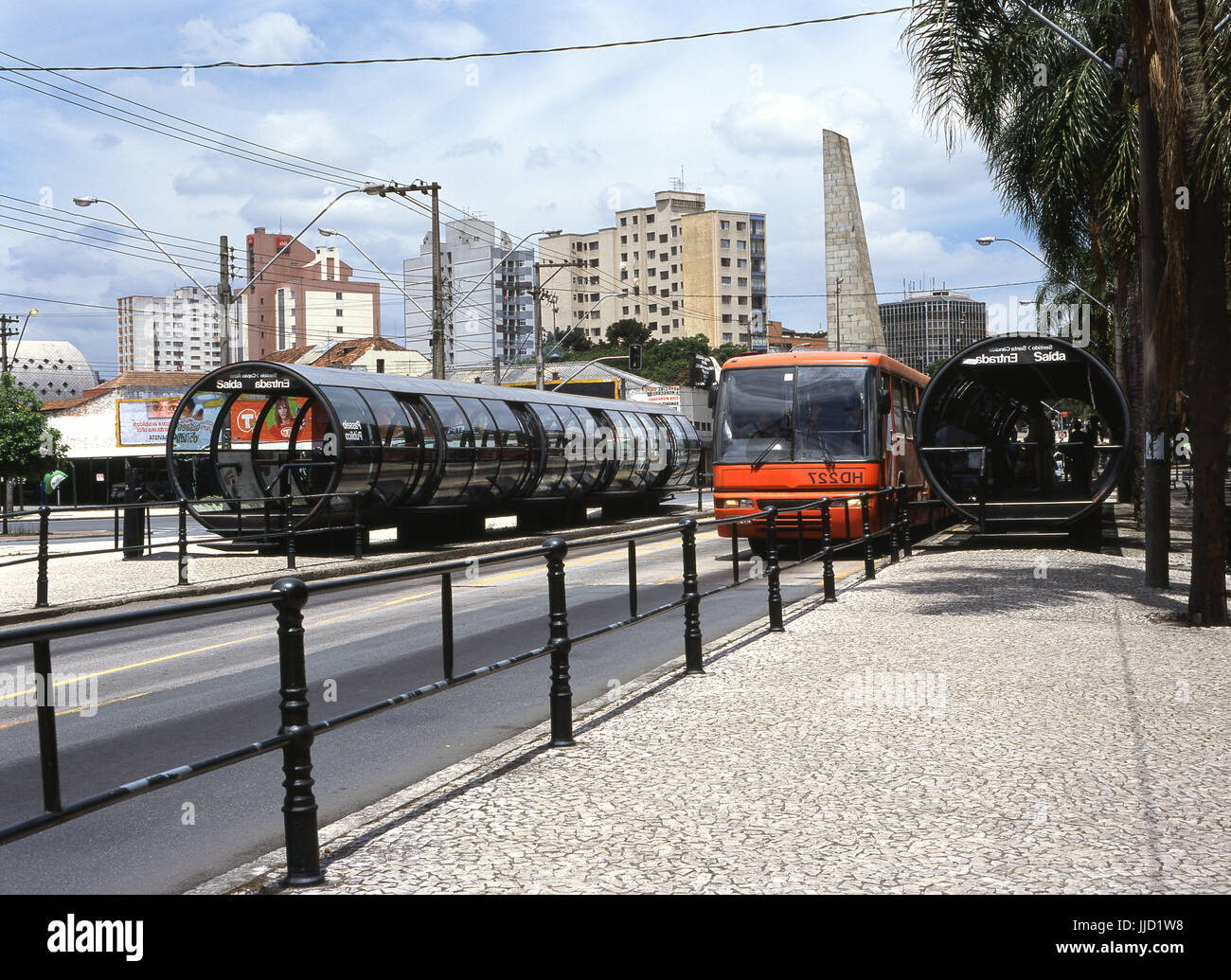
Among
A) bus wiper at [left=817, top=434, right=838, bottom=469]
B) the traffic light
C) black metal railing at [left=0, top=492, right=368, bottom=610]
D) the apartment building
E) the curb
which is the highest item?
the apartment building

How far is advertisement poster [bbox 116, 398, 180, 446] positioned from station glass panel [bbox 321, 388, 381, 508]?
42950 millimetres

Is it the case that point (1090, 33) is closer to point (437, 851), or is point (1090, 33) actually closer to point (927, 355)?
point (437, 851)

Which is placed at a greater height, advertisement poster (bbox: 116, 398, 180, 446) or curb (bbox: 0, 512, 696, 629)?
advertisement poster (bbox: 116, 398, 180, 446)

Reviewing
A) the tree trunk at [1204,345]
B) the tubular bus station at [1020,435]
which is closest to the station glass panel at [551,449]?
the tubular bus station at [1020,435]

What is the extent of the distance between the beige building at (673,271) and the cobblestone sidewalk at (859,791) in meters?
133

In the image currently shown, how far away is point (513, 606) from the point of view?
23.6 ft

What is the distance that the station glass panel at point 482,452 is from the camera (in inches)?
999

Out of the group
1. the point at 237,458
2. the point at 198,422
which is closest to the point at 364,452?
the point at 237,458

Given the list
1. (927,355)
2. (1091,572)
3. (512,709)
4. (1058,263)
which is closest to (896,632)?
(512,709)

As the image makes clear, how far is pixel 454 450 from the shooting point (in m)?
24.4

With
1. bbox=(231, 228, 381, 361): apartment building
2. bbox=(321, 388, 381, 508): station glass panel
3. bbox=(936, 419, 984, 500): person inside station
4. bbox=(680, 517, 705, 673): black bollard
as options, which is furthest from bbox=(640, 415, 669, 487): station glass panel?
bbox=(231, 228, 381, 361): apartment building

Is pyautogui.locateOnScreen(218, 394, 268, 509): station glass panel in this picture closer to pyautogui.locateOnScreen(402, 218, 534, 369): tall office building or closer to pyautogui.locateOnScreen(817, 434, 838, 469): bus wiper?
pyautogui.locateOnScreen(817, 434, 838, 469): bus wiper

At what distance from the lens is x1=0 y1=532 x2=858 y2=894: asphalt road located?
13.2 feet

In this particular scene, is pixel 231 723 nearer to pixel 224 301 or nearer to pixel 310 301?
pixel 224 301
